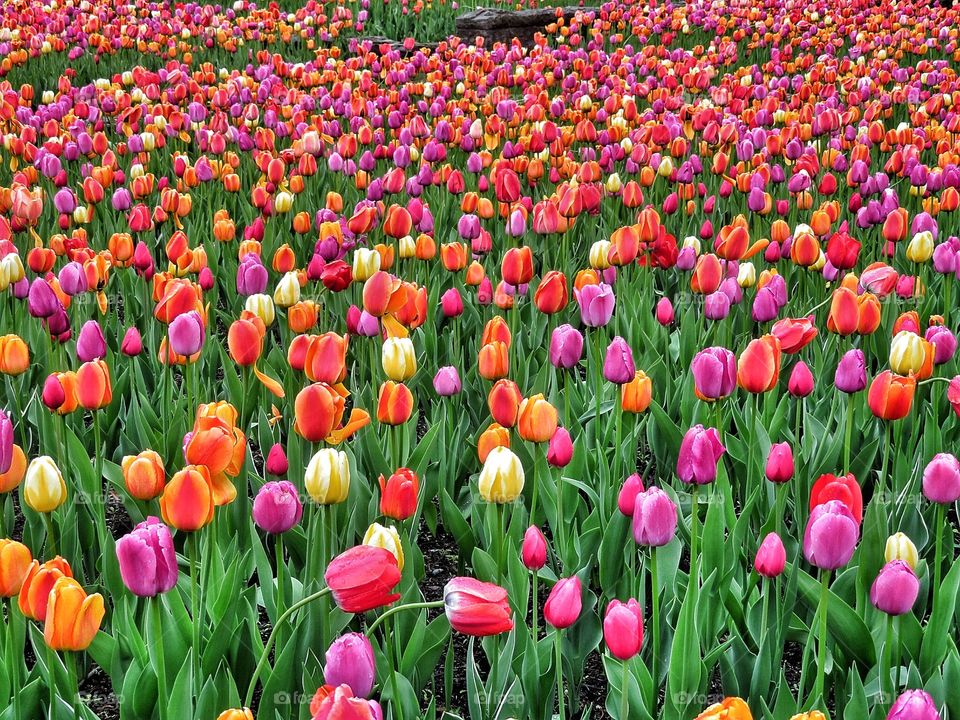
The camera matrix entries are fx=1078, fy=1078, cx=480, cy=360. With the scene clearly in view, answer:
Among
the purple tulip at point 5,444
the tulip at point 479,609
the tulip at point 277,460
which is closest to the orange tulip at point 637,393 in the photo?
the tulip at point 277,460

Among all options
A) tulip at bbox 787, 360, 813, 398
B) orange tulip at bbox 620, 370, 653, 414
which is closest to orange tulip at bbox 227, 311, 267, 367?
orange tulip at bbox 620, 370, 653, 414

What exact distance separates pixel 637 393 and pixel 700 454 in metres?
0.49

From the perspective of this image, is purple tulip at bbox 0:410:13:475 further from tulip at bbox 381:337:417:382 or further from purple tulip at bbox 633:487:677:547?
purple tulip at bbox 633:487:677:547

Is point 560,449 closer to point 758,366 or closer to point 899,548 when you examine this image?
point 758,366

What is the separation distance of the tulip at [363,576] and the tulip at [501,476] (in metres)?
0.41

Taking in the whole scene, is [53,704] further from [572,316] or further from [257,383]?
[572,316]

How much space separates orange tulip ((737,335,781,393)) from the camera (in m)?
1.99

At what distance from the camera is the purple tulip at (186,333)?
2133mm

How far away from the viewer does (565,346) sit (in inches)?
88.3

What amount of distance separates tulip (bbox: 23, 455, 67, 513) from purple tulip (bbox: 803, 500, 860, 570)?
114cm

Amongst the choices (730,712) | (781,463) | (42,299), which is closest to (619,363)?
(781,463)

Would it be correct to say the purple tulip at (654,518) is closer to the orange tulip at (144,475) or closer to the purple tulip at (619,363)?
the purple tulip at (619,363)

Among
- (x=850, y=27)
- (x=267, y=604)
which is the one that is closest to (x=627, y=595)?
(x=267, y=604)

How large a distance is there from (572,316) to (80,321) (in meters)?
1.49
